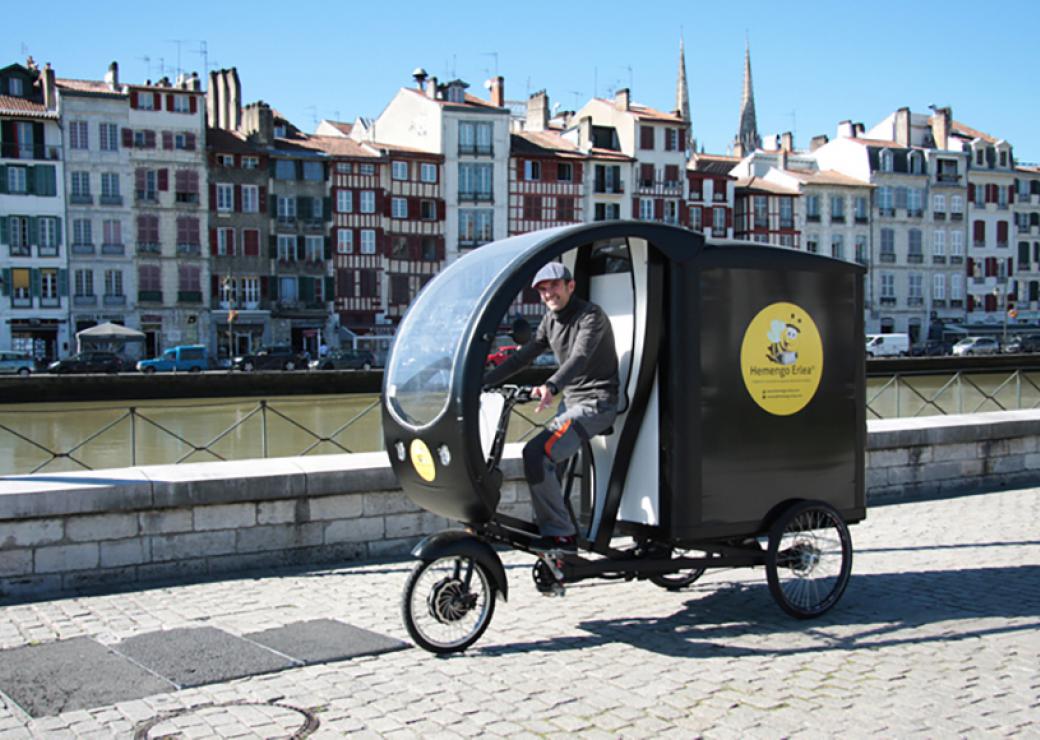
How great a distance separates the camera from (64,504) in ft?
24.1

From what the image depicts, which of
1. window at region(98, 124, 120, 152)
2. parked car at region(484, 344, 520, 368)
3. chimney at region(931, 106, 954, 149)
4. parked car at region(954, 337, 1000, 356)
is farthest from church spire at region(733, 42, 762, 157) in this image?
parked car at region(484, 344, 520, 368)

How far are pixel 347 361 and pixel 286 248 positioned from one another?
1190cm

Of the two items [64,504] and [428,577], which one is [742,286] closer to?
[428,577]

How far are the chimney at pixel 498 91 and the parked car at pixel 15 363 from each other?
3028 cm

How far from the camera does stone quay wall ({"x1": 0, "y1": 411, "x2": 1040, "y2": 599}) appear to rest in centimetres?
730

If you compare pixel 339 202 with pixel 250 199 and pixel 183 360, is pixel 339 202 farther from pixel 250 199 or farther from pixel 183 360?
pixel 183 360

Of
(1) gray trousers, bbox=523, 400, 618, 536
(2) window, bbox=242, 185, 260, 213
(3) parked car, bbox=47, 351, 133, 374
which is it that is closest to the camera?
(1) gray trousers, bbox=523, 400, 618, 536

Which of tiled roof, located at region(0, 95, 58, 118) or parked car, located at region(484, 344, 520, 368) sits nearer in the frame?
parked car, located at region(484, 344, 520, 368)

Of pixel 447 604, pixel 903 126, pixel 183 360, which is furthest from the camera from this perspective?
pixel 903 126

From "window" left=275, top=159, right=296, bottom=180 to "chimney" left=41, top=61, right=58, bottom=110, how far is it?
1114cm

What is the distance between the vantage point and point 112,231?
192 ft

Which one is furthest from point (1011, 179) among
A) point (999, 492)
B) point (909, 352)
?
point (999, 492)

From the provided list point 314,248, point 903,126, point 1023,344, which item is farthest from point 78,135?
point 903,126

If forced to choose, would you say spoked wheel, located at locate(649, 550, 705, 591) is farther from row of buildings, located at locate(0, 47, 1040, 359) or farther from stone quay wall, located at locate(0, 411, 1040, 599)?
row of buildings, located at locate(0, 47, 1040, 359)
